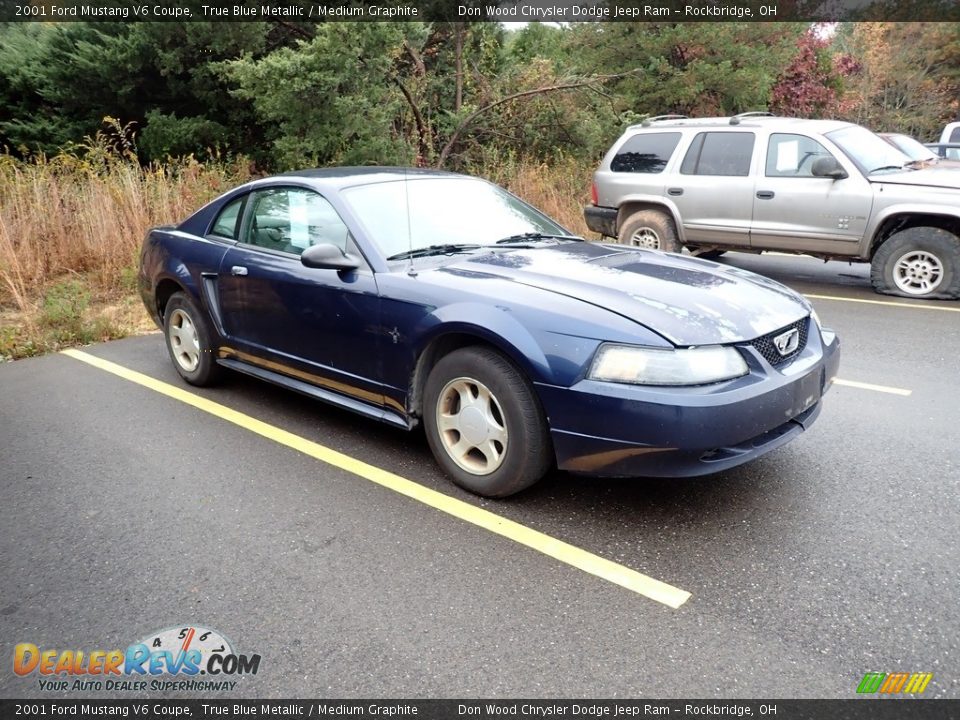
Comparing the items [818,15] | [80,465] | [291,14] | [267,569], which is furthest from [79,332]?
[818,15]

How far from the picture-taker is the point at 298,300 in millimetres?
4141

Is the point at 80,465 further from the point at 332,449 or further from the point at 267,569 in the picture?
the point at 267,569

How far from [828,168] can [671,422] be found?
620 cm

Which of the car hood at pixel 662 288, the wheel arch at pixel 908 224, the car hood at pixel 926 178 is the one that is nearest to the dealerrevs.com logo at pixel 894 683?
the car hood at pixel 662 288

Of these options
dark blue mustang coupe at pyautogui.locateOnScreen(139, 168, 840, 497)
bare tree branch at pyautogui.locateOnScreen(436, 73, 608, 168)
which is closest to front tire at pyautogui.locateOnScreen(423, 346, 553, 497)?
dark blue mustang coupe at pyautogui.locateOnScreen(139, 168, 840, 497)

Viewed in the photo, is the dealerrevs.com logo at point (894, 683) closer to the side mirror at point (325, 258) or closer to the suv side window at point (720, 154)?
the side mirror at point (325, 258)

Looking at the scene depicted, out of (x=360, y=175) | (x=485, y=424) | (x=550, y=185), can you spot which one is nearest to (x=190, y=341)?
(x=360, y=175)

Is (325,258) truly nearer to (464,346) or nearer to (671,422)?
(464,346)

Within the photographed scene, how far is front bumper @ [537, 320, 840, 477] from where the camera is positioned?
9.53ft

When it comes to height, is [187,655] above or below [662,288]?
below

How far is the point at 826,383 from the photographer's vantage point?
11.8 ft

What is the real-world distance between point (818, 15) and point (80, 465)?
80.7 feet

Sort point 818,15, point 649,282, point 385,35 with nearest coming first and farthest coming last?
point 649,282
point 385,35
point 818,15

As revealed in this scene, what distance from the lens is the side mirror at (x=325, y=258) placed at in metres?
3.71
